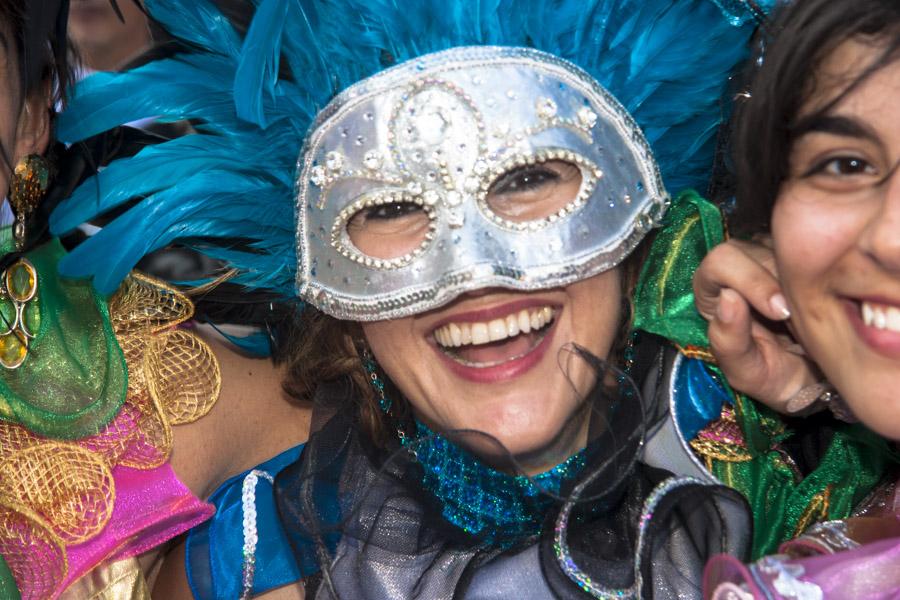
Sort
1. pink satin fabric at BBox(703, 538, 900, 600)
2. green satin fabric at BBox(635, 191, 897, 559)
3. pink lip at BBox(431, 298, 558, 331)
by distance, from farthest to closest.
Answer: pink lip at BBox(431, 298, 558, 331)
green satin fabric at BBox(635, 191, 897, 559)
pink satin fabric at BBox(703, 538, 900, 600)

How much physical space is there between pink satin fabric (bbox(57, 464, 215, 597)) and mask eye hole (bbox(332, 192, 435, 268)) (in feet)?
1.76

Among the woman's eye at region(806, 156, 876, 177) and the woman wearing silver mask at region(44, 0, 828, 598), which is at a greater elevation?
the woman's eye at region(806, 156, 876, 177)

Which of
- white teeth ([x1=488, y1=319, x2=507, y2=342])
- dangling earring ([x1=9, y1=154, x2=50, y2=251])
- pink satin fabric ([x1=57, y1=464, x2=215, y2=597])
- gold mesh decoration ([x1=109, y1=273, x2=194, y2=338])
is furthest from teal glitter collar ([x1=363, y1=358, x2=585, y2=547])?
dangling earring ([x1=9, y1=154, x2=50, y2=251])

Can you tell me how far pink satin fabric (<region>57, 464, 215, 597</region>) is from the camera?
5.88 feet

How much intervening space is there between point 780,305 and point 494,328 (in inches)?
18.2

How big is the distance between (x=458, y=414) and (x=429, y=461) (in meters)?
0.10

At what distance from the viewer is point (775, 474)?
1742mm

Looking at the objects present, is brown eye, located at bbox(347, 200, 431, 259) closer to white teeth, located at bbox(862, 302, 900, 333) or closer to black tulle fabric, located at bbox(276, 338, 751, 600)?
black tulle fabric, located at bbox(276, 338, 751, 600)

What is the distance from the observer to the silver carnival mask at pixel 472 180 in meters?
1.65

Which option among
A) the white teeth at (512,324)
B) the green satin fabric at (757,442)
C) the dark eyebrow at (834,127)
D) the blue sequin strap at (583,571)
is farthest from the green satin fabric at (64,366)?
the dark eyebrow at (834,127)

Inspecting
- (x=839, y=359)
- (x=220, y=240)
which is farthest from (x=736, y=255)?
(x=220, y=240)

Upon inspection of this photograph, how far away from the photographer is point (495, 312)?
5.84ft

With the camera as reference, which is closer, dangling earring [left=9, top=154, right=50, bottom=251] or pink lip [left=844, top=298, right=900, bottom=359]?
pink lip [left=844, top=298, right=900, bottom=359]

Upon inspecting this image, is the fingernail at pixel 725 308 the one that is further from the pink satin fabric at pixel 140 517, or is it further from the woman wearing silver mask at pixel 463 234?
the pink satin fabric at pixel 140 517
